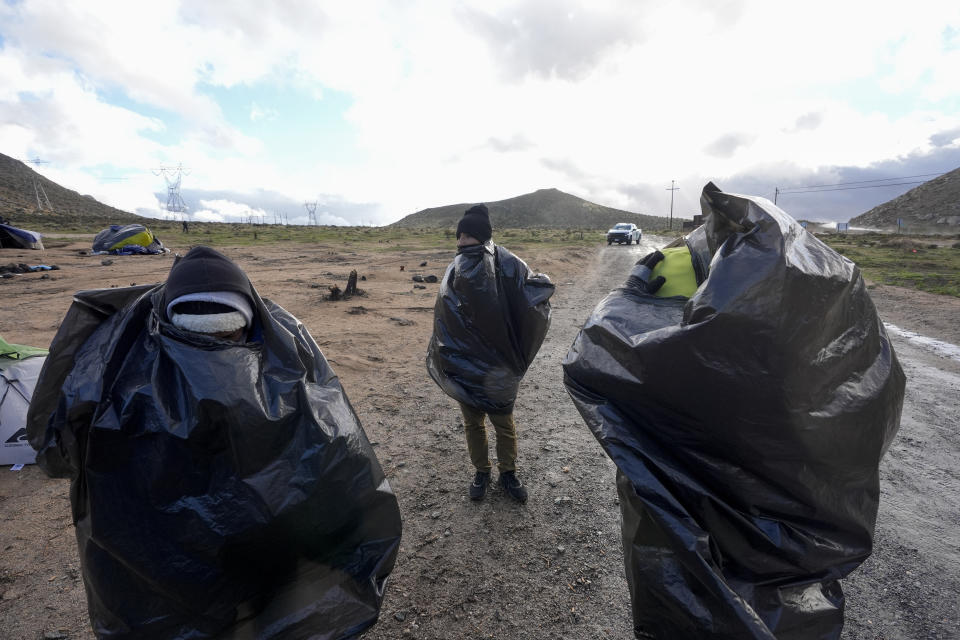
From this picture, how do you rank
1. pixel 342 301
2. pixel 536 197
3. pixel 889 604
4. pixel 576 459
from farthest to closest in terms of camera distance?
pixel 536 197 → pixel 342 301 → pixel 576 459 → pixel 889 604

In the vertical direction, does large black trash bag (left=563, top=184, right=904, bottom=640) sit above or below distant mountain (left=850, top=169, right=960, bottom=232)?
below

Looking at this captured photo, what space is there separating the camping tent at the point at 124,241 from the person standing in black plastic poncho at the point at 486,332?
21.1 meters

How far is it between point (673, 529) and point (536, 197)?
522 ft

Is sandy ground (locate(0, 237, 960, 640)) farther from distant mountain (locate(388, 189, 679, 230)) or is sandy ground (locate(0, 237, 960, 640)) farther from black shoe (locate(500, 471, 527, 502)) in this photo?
distant mountain (locate(388, 189, 679, 230))

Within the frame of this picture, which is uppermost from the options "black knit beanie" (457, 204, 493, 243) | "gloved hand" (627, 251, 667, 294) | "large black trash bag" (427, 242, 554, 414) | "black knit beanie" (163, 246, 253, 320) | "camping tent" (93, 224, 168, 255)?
"camping tent" (93, 224, 168, 255)

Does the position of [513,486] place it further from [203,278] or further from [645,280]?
[203,278]

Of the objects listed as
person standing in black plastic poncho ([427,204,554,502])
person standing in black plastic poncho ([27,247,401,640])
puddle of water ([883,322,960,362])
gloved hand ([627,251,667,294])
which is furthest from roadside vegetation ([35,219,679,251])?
person standing in black plastic poncho ([27,247,401,640])

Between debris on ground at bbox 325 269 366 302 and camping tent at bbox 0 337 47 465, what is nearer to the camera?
camping tent at bbox 0 337 47 465

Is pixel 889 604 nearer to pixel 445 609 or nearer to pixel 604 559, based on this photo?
pixel 604 559

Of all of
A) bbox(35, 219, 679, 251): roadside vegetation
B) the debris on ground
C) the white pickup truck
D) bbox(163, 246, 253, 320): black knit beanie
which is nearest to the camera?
bbox(163, 246, 253, 320): black knit beanie

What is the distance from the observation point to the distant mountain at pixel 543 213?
127 m

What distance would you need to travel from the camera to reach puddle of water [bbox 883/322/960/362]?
662 centimetres

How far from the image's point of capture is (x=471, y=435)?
3.25 meters

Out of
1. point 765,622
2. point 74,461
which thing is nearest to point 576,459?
point 765,622
